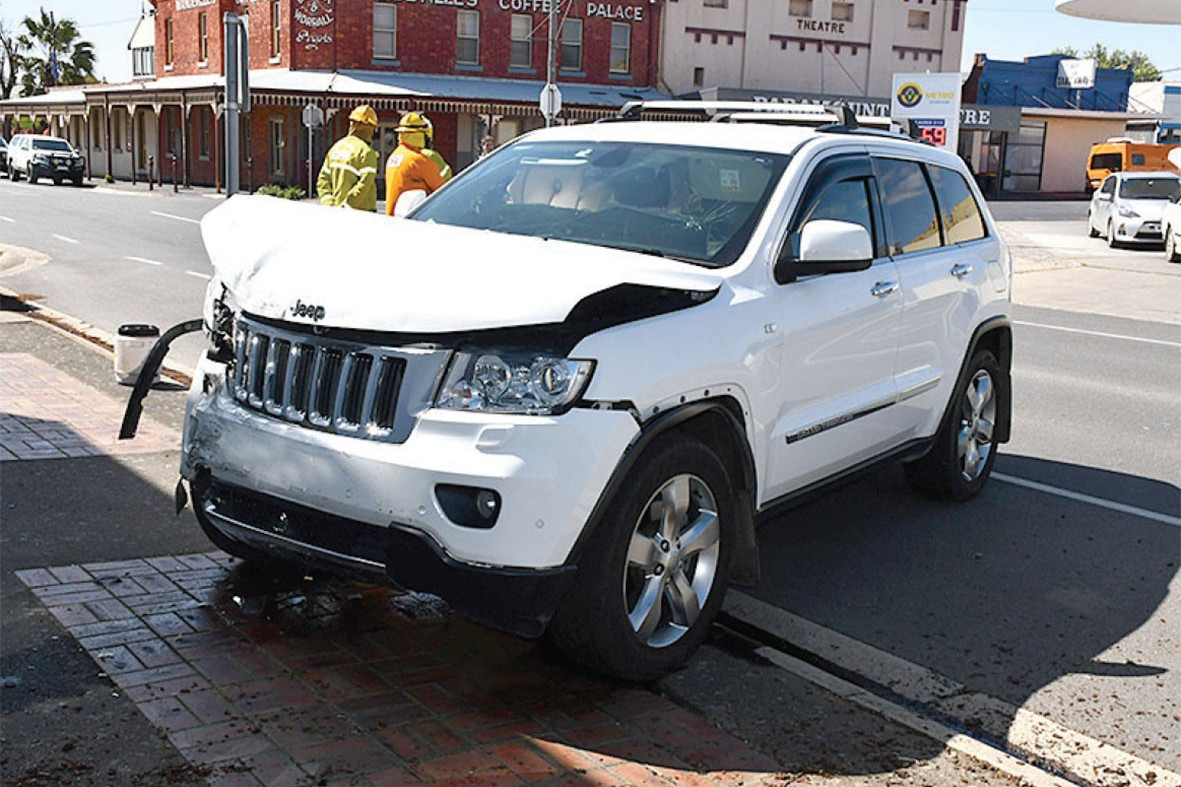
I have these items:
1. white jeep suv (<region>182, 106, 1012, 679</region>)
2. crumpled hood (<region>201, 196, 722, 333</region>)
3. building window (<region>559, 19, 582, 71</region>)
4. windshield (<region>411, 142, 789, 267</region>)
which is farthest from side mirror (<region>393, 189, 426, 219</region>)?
building window (<region>559, 19, 582, 71</region>)

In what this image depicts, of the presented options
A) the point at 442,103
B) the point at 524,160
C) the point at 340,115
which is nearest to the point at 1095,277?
the point at 524,160

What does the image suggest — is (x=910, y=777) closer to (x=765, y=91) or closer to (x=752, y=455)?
(x=752, y=455)

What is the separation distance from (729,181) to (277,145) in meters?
42.5

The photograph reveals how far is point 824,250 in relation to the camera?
4.92 metres

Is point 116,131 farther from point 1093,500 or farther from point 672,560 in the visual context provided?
point 672,560

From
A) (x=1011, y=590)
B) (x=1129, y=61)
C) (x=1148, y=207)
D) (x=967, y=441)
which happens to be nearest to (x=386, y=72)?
(x=1148, y=207)

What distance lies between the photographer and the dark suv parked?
151 feet

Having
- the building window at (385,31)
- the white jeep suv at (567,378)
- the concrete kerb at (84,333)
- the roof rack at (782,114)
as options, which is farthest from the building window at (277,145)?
the white jeep suv at (567,378)

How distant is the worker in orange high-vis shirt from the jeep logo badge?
550 cm

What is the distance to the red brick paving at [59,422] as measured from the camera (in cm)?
698

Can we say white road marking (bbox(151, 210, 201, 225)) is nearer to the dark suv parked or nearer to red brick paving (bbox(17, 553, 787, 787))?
the dark suv parked

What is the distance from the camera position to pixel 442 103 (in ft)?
139

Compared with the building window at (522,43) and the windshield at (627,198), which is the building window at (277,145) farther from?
the windshield at (627,198)

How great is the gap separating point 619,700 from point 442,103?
3967 centimetres
